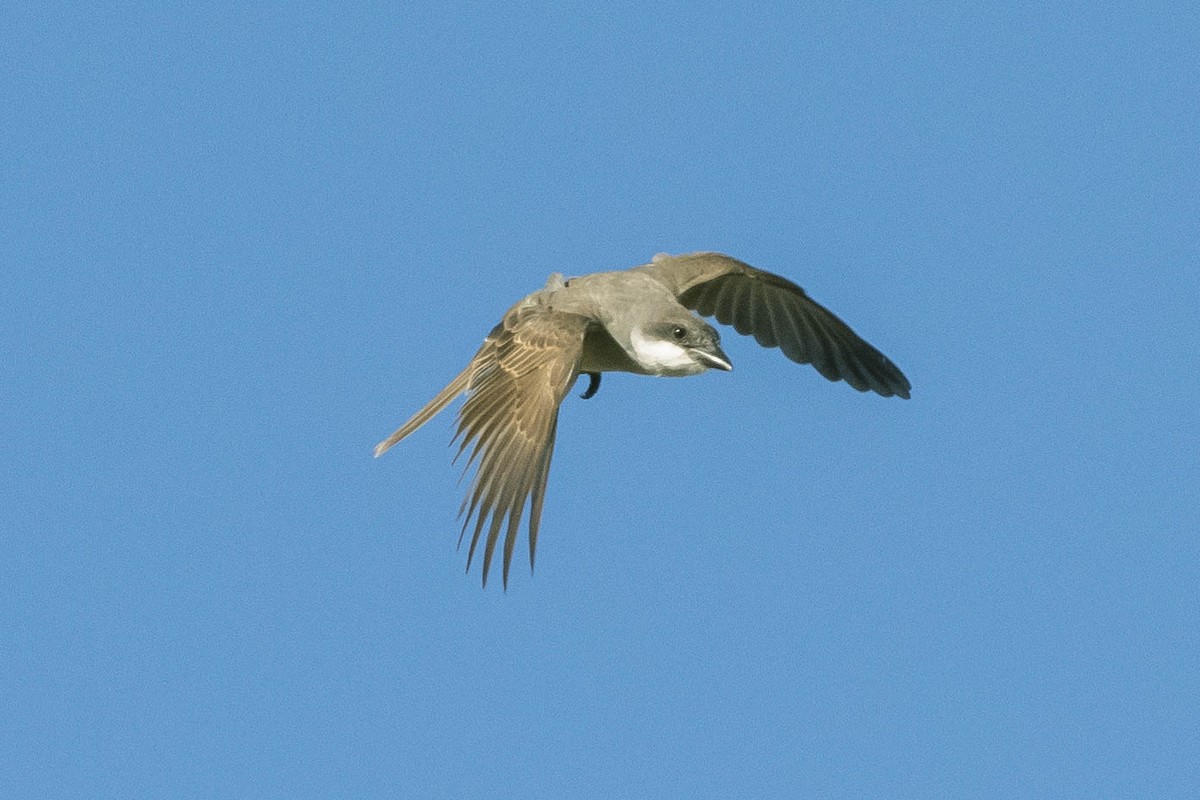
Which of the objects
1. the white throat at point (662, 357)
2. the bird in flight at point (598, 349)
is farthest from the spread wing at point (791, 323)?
the white throat at point (662, 357)

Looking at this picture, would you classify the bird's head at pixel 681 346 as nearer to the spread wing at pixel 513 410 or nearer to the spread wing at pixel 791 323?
the spread wing at pixel 513 410

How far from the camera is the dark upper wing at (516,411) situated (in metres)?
9.54

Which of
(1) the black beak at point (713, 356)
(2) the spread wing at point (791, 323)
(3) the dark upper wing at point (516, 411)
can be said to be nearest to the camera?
(3) the dark upper wing at point (516, 411)

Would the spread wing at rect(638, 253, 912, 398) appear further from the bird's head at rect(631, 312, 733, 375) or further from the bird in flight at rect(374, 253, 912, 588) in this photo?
the bird's head at rect(631, 312, 733, 375)

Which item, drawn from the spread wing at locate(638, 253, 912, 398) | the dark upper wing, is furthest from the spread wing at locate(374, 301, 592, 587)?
the spread wing at locate(638, 253, 912, 398)

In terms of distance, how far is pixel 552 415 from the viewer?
10141mm

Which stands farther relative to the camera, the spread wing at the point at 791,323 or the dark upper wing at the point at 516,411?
the spread wing at the point at 791,323

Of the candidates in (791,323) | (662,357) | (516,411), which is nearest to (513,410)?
(516,411)

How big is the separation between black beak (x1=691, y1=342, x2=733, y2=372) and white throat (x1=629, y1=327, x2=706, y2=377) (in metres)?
0.05

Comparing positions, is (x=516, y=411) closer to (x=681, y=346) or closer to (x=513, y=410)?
(x=513, y=410)

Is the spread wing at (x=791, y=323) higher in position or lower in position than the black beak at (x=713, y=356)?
higher

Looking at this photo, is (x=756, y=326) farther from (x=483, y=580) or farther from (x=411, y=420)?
(x=483, y=580)

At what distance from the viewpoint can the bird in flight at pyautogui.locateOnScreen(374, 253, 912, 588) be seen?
9805 mm

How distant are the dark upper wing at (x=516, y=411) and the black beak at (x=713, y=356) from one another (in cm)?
75
